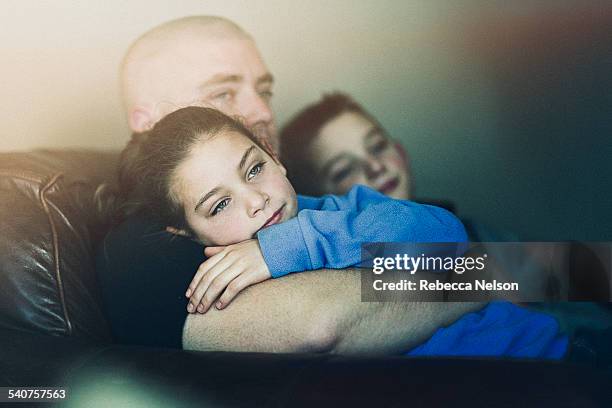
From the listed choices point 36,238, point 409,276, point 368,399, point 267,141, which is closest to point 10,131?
point 36,238

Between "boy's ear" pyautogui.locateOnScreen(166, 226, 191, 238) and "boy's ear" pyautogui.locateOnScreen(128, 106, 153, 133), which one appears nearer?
"boy's ear" pyautogui.locateOnScreen(166, 226, 191, 238)

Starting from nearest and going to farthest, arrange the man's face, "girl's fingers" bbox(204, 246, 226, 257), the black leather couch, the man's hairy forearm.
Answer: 1. the black leather couch
2. the man's hairy forearm
3. "girl's fingers" bbox(204, 246, 226, 257)
4. the man's face

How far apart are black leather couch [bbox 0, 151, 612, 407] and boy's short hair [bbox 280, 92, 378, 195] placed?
37 centimetres

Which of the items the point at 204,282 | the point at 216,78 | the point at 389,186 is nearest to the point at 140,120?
the point at 216,78

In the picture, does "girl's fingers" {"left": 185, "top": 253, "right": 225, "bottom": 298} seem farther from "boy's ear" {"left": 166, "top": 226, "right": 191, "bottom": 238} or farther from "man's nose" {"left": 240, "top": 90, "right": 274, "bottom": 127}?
"man's nose" {"left": 240, "top": 90, "right": 274, "bottom": 127}

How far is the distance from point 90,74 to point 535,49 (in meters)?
0.93

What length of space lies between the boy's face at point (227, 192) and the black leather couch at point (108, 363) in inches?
8.1

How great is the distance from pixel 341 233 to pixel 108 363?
442 millimetres

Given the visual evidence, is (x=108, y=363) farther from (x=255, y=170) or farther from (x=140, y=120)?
(x=140, y=120)

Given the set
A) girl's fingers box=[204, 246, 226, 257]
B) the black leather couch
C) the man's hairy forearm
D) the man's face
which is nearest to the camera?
the black leather couch

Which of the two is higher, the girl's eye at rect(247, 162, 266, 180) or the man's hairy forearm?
the girl's eye at rect(247, 162, 266, 180)

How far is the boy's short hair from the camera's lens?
1496 millimetres

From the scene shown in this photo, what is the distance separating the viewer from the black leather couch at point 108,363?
0.98 m

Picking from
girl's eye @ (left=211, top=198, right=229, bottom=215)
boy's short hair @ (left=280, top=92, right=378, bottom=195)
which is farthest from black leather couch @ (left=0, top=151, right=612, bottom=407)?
boy's short hair @ (left=280, top=92, right=378, bottom=195)
